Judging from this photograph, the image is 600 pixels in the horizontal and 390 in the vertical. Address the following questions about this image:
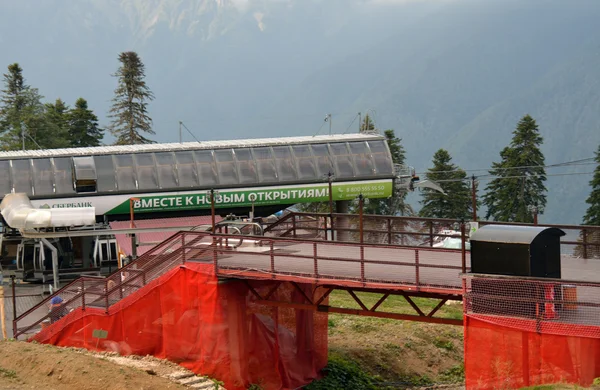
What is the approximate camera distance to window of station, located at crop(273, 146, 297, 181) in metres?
49.2

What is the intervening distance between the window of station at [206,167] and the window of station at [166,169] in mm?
1404

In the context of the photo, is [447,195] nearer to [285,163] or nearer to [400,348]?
[285,163]

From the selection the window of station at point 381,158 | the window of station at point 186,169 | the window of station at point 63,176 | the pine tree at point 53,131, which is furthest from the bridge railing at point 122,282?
the pine tree at point 53,131

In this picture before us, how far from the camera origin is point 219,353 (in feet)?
82.5

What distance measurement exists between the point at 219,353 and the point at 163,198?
22956mm

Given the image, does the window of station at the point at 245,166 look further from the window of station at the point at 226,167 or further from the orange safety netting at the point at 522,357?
the orange safety netting at the point at 522,357

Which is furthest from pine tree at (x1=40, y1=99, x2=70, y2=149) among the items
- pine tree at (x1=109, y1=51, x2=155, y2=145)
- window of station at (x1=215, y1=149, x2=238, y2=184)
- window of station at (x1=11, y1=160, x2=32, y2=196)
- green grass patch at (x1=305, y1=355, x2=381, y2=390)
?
green grass patch at (x1=305, y1=355, x2=381, y2=390)

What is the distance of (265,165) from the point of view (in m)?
49.3

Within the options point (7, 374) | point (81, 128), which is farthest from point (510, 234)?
point (81, 128)

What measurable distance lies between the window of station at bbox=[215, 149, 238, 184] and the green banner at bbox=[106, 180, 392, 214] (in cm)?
62

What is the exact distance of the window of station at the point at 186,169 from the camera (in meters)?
47.8

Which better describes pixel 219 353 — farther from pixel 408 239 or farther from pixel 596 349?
pixel 596 349

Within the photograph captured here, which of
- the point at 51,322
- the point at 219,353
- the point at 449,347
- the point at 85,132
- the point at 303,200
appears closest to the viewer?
the point at 219,353

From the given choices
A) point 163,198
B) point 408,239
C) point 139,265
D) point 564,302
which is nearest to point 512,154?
point 163,198
